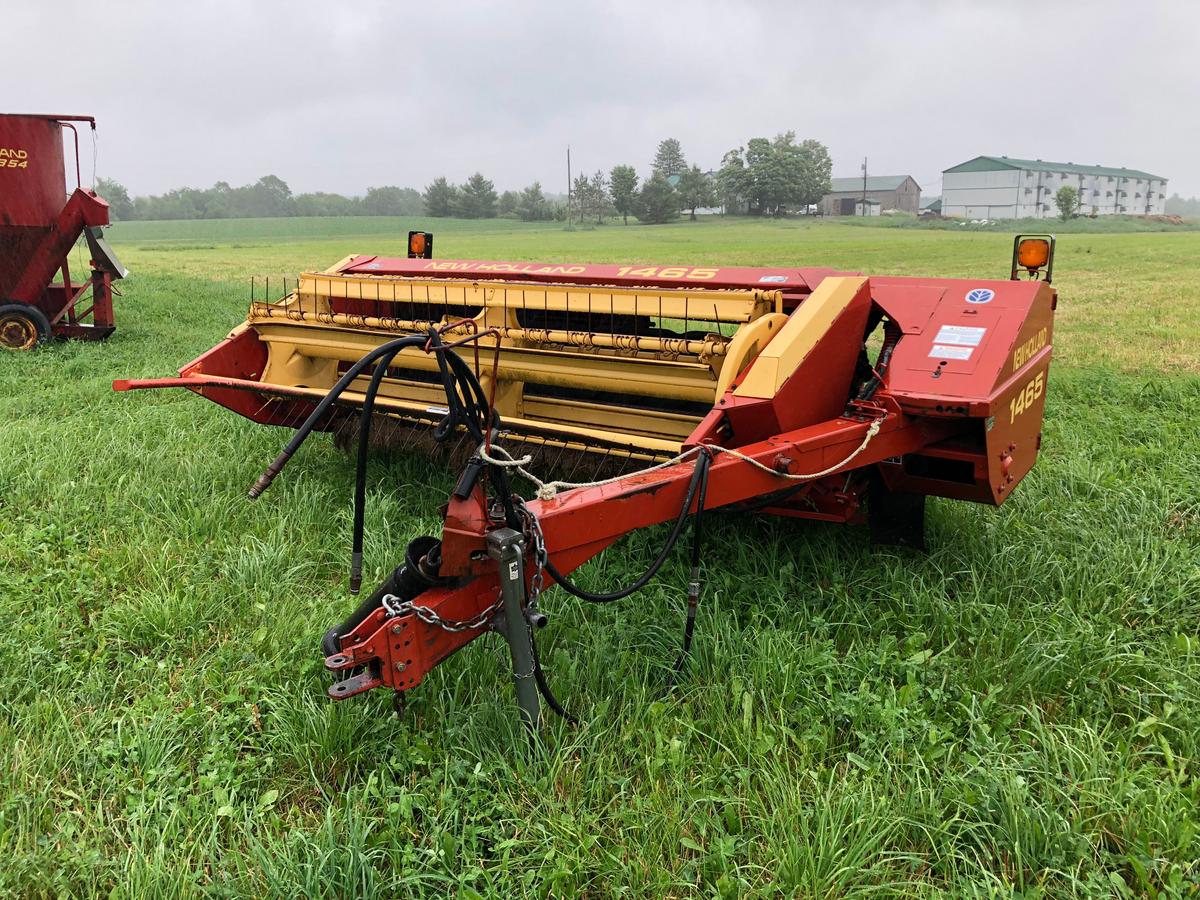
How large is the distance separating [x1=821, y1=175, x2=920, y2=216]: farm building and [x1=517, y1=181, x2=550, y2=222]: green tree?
3045cm

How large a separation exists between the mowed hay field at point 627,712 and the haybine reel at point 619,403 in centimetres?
29

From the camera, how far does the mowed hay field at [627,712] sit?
220 cm

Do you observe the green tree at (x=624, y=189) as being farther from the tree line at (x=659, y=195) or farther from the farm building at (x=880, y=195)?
the farm building at (x=880, y=195)

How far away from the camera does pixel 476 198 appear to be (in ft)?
239

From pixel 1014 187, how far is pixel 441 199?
5591 centimetres

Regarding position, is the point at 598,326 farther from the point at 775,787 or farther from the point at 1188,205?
the point at 1188,205

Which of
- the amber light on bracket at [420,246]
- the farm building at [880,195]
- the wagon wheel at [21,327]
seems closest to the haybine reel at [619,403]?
the amber light on bracket at [420,246]

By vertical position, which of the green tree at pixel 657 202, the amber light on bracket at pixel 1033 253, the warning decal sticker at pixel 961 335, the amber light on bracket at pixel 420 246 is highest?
the green tree at pixel 657 202

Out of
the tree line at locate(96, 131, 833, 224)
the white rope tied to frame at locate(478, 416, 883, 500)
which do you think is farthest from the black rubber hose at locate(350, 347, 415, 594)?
the tree line at locate(96, 131, 833, 224)

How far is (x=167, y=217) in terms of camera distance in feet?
274

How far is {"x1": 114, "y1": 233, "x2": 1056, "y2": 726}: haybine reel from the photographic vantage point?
234 cm

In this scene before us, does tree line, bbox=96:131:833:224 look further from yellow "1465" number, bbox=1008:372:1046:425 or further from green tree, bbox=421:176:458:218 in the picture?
yellow "1465" number, bbox=1008:372:1046:425

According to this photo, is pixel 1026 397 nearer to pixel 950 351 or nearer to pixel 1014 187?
pixel 950 351

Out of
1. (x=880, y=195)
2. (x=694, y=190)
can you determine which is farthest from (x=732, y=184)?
(x=880, y=195)
